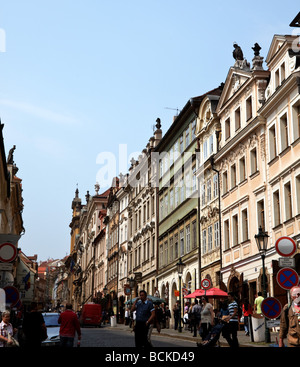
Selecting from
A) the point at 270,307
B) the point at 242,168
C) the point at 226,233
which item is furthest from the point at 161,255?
the point at 270,307

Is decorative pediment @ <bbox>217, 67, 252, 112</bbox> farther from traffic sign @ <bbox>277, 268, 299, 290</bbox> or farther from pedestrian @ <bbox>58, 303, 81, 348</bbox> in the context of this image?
pedestrian @ <bbox>58, 303, 81, 348</bbox>

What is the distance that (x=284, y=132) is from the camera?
3028cm

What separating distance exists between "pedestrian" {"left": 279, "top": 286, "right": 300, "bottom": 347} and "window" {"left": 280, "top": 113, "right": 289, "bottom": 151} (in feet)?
63.4

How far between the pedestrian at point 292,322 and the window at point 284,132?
19.3 m

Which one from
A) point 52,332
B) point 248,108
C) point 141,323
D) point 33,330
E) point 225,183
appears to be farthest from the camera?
point 225,183

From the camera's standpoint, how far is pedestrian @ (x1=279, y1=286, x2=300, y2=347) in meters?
11.0

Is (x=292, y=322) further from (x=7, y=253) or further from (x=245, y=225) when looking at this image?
(x=245, y=225)

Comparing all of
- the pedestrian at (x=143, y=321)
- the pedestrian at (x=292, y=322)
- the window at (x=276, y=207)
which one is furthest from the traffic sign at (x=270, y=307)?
Result: the window at (x=276, y=207)

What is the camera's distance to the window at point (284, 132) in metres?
29.9

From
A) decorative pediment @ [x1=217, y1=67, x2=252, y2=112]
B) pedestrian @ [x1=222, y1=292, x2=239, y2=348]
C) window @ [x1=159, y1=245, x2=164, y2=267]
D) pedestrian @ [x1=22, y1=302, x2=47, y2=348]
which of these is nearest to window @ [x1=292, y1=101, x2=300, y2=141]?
decorative pediment @ [x1=217, y1=67, x2=252, y2=112]

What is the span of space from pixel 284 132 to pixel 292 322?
20210 mm

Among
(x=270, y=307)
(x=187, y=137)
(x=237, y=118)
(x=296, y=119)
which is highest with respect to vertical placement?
(x=187, y=137)

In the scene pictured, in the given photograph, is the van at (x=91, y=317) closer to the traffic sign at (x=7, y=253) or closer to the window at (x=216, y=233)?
the window at (x=216, y=233)
